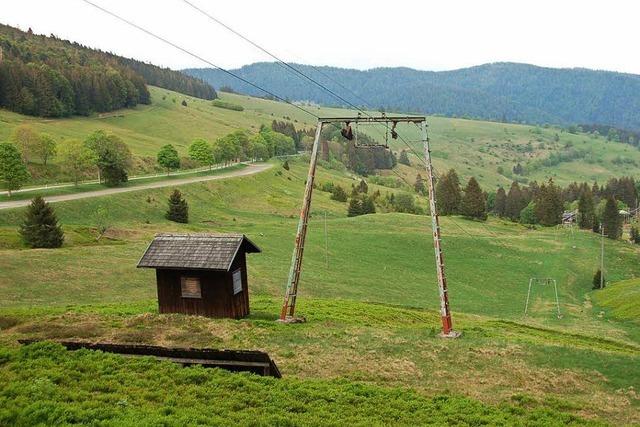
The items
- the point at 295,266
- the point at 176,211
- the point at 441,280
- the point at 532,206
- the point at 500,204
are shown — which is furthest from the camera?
the point at 500,204

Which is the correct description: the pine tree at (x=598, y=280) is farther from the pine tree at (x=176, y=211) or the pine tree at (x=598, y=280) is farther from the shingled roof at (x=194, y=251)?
the shingled roof at (x=194, y=251)

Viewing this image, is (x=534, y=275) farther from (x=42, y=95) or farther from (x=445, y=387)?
(x=42, y=95)

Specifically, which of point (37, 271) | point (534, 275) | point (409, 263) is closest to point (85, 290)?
point (37, 271)

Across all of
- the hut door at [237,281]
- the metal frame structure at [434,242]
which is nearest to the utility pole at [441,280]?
the metal frame structure at [434,242]

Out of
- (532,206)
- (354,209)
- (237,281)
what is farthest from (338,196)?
(237,281)

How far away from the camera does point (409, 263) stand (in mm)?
74312

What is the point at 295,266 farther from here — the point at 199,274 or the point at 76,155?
the point at 76,155

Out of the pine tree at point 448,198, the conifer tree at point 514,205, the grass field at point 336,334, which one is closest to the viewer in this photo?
the grass field at point 336,334

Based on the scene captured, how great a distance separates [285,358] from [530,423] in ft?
34.6

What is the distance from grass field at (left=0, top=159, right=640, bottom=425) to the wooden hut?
2188 millimetres

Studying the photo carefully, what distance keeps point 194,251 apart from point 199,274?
137 centimetres

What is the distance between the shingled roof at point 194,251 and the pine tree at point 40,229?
2847 centimetres

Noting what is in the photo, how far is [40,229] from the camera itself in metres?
54.2

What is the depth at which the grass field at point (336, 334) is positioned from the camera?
15953mm
